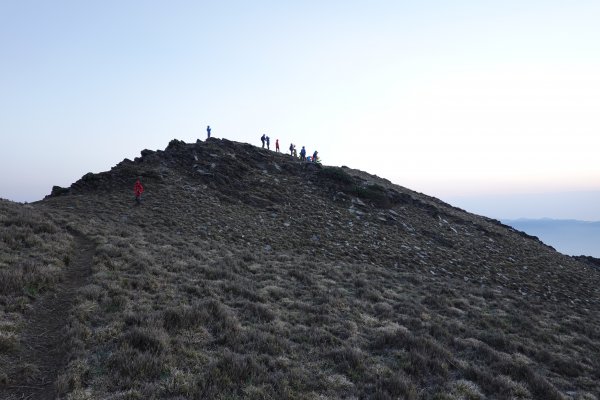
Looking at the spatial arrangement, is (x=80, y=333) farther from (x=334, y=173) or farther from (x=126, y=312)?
(x=334, y=173)

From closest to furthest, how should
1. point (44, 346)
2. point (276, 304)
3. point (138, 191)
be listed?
point (44, 346) < point (276, 304) < point (138, 191)

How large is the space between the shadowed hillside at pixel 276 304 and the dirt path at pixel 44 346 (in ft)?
0.21

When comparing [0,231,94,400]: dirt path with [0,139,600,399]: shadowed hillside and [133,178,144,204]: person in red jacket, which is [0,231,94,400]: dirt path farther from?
[133,178,144,204]: person in red jacket

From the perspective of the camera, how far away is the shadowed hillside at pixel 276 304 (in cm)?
835

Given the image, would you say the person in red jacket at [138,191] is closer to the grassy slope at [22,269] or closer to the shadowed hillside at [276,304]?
the shadowed hillside at [276,304]

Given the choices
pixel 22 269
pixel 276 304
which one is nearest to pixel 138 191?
pixel 22 269

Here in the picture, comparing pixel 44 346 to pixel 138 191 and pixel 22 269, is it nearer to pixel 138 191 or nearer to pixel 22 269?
pixel 22 269

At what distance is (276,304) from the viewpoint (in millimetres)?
13695

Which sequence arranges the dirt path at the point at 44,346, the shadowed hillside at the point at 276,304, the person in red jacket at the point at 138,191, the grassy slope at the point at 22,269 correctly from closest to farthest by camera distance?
the dirt path at the point at 44,346, the grassy slope at the point at 22,269, the shadowed hillside at the point at 276,304, the person in red jacket at the point at 138,191

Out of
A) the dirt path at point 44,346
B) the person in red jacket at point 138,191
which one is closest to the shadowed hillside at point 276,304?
the dirt path at point 44,346

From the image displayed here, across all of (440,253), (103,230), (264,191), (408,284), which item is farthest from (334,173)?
(103,230)

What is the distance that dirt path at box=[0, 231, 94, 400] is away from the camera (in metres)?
7.11

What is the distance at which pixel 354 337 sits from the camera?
11.6 m

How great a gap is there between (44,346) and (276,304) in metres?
7.18
